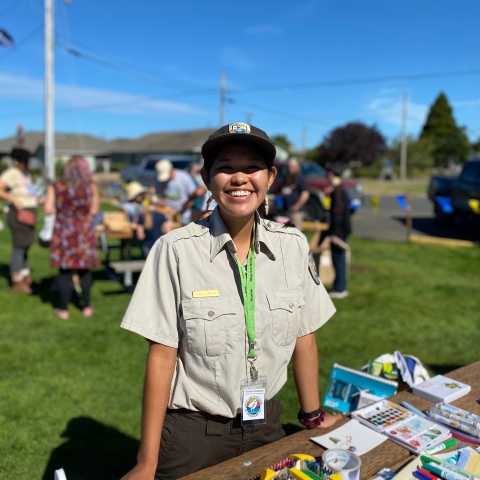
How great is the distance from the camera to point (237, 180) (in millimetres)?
1624

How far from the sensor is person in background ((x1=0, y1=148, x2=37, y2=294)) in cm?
620

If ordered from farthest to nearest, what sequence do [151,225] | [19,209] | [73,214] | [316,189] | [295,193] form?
[316,189]
[295,193]
[151,225]
[19,209]
[73,214]

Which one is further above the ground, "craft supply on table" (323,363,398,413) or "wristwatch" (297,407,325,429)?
"wristwatch" (297,407,325,429)

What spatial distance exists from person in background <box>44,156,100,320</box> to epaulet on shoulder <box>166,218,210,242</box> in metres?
3.99

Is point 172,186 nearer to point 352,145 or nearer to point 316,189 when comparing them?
point 316,189

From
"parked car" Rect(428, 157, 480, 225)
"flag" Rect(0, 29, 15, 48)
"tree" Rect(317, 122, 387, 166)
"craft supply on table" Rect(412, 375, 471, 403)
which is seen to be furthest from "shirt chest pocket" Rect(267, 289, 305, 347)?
"tree" Rect(317, 122, 387, 166)

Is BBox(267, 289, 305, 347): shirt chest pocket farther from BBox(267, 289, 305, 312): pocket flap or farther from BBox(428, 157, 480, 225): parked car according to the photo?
BBox(428, 157, 480, 225): parked car

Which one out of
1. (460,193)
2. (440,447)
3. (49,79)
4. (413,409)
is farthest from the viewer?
(49,79)

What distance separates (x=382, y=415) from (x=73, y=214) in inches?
172

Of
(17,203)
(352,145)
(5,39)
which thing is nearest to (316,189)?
(5,39)

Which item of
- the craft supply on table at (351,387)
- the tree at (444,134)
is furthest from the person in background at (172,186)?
the tree at (444,134)

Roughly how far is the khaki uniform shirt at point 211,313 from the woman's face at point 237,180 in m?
0.10

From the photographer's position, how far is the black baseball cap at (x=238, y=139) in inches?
62.6

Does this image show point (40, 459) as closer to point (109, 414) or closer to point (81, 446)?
point (81, 446)
